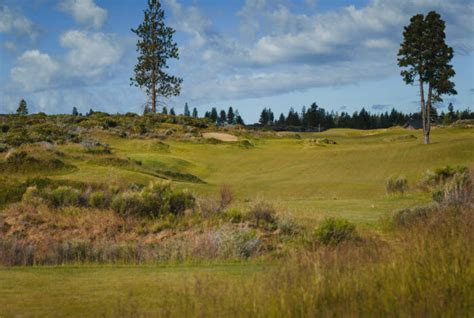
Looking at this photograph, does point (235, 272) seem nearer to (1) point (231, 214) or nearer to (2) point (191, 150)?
(1) point (231, 214)

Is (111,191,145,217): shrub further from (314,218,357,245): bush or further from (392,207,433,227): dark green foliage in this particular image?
(392,207,433,227): dark green foliage

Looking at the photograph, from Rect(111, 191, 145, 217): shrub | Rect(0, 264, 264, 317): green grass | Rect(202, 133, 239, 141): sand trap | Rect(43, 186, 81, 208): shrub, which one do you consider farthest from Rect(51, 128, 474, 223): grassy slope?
Rect(0, 264, 264, 317): green grass

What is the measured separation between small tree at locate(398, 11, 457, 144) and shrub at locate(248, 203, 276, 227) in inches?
1384

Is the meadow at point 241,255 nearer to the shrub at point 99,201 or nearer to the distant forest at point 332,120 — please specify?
the shrub at point 99,201

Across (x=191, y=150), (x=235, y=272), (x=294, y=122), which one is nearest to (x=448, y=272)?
(x=235, y=272)

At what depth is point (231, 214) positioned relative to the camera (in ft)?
58.3

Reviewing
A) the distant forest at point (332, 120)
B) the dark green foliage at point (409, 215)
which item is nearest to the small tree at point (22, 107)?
the distant forest at point (332, 120)

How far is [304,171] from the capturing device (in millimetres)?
39156

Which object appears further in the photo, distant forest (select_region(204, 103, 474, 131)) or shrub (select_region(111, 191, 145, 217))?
distant forest (select_region(204, 103, 474, 131))

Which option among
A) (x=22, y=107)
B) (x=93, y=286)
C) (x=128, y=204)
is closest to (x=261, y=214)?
(x=128, y=204)

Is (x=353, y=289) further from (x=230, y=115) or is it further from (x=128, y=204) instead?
(x=230, y=115)

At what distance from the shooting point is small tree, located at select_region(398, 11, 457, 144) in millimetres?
49906

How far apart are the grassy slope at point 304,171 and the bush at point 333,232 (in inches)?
134

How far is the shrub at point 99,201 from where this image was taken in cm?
1997
